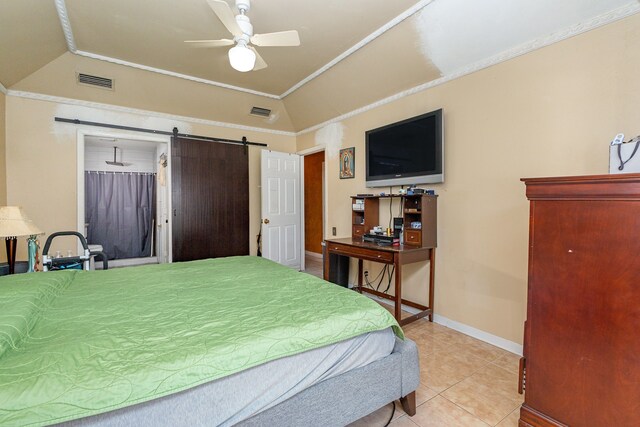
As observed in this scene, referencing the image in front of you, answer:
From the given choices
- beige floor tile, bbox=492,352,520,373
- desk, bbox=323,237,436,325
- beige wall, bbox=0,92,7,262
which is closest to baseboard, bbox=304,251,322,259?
desk, bbox=323,237,436,325

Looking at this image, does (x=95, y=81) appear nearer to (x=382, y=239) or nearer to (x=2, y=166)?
(x=2, y=166)

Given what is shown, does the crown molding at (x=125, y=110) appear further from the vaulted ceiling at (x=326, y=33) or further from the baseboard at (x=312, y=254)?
the baseboard at (x=312, y=254)

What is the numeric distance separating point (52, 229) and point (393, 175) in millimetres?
3947

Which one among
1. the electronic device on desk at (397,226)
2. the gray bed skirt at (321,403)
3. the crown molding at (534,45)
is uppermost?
the crown molding at (534,45)

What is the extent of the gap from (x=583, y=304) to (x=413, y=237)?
1.54 metres

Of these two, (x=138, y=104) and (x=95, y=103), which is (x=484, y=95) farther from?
(x=95, y=103)

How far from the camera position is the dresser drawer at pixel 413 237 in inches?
107

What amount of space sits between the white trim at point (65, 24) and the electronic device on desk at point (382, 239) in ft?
10.7

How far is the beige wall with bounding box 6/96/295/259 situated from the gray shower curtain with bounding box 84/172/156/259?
2262 millimetres

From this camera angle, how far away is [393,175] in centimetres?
316

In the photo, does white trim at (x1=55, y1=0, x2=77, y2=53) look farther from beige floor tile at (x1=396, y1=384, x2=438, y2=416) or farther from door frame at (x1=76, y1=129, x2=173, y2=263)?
beige floor tile at (x1=396, y1=384, x2=438, y2=416)

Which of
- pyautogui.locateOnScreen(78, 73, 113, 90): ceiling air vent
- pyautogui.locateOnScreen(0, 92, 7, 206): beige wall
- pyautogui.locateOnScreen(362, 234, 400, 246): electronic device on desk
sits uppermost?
pyautogui.locateOnScreen(78, 73, 113, 90): ceiling air vent

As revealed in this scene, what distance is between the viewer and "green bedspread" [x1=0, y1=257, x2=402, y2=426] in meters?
0.85

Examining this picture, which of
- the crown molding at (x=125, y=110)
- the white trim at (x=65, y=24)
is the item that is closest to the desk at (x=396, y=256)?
the crown molding at (x=125, y=110)
